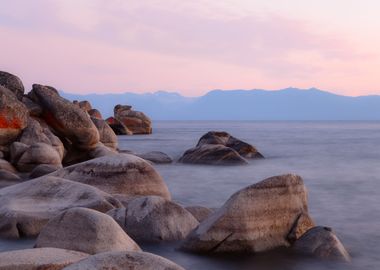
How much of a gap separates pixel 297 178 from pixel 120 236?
3.27m

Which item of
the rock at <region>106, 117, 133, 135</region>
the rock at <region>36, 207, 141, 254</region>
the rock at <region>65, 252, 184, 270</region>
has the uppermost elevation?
the rock at <region>65, 252, 184, 270</region>

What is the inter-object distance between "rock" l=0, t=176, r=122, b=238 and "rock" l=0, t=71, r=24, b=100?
13.8 metres

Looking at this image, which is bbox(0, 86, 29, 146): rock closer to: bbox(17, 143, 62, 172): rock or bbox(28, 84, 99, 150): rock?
bbox(28, 84, 99, 150): rock

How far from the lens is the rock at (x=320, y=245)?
798 centimetres

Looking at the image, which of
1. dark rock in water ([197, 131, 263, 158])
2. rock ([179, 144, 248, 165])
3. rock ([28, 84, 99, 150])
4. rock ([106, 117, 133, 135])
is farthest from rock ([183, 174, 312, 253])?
rock ([106, 117, 133, 135])

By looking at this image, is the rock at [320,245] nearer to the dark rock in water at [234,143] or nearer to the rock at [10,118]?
the rock at [10,118]

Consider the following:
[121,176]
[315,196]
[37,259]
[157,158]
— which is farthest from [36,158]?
[37,259]

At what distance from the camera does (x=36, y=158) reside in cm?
1747

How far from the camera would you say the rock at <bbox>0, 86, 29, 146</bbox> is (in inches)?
782

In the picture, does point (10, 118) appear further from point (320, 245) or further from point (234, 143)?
point (320, 245)

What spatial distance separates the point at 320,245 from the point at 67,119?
14421 mm

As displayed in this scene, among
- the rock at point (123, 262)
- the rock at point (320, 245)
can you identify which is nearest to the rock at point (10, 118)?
the rock at point (320, 245)

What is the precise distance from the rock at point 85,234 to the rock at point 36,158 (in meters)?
10.8

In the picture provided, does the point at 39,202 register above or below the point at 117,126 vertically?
above
